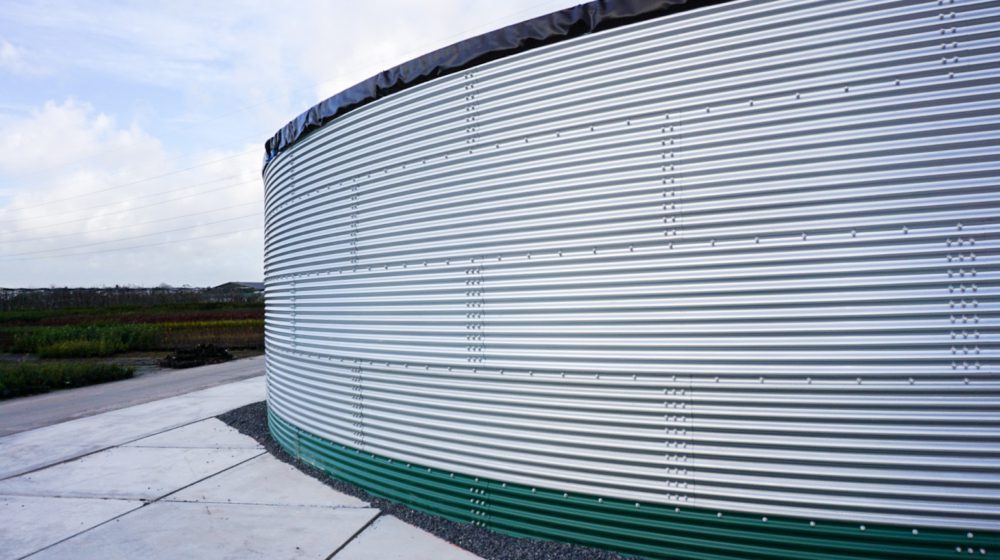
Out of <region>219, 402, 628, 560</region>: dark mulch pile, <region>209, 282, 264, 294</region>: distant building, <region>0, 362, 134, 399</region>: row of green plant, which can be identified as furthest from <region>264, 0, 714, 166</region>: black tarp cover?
<region>209, 282, 264, 294</region>: distant building

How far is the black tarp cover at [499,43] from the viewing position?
143 inches

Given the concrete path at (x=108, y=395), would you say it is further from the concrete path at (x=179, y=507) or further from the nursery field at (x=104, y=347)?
the concrete path at (x=179, y=507)

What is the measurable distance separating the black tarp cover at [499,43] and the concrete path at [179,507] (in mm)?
3143

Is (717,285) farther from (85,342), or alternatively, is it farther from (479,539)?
(85,342)

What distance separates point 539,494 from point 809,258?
2.05 m

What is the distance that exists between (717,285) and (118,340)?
26167 millimetres

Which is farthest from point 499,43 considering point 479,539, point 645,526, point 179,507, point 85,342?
point 85,342

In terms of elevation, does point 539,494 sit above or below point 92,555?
above

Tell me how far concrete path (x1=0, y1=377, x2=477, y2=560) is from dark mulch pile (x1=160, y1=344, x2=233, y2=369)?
10639 mm

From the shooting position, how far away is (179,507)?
5039mm

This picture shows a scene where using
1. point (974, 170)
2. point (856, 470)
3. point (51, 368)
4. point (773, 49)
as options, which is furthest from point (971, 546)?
point (51, 368)

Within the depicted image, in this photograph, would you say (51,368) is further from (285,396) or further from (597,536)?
(597,536)

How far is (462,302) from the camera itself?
14.2 feet

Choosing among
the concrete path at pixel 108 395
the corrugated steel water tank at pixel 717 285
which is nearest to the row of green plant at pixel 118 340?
the concrete path at pixel 108 395
